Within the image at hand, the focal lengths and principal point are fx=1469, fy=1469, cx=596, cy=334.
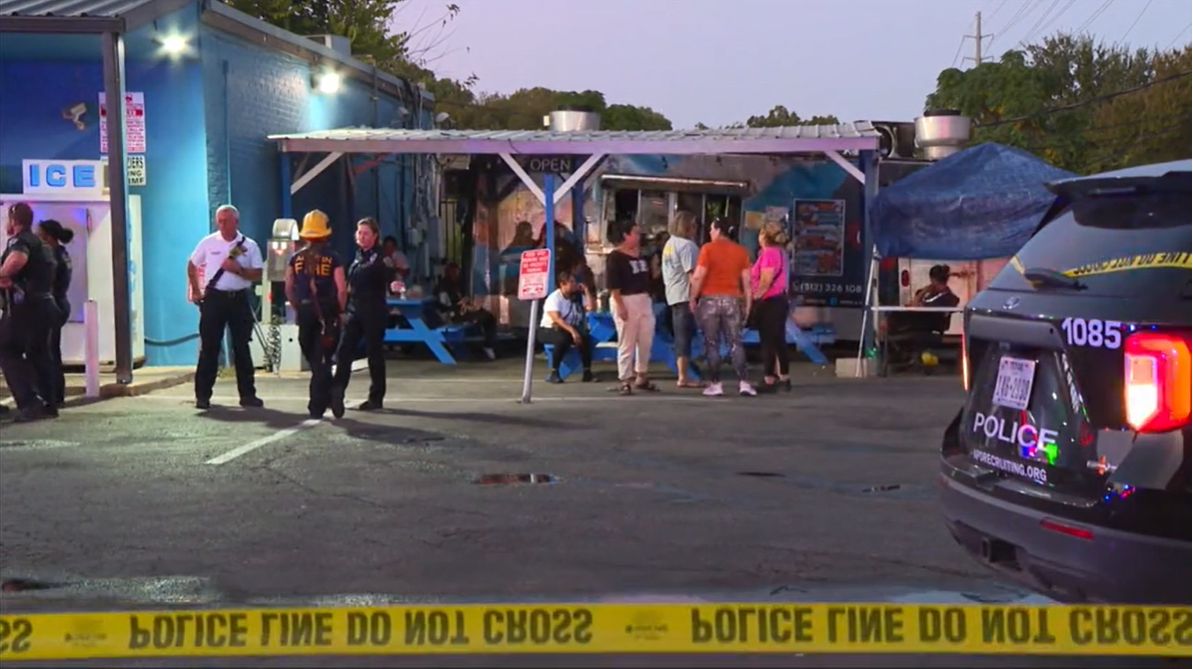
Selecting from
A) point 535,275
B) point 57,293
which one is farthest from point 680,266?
point 57,293

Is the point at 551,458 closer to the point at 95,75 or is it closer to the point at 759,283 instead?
the point at 759,283

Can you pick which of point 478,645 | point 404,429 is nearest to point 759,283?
point 404,429

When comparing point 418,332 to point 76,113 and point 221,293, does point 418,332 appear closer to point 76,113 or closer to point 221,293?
point 76,113

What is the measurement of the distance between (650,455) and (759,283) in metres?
4.57

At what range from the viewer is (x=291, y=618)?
489 cm

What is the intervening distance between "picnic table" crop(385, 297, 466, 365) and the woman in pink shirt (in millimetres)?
5160

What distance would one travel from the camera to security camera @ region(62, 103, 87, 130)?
1706cm

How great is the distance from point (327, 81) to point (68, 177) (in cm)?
574

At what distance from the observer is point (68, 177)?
1598 cm

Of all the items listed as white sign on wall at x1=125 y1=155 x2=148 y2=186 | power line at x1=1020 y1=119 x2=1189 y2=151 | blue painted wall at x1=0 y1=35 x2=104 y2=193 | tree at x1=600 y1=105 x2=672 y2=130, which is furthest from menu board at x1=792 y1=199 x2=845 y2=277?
tree at x1=600 y1=105 x2=672 y2=130

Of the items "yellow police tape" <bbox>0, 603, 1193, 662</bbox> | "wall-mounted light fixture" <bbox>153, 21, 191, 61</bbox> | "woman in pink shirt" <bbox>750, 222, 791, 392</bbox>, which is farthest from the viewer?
"wall-mounted light fixture" <bbox>153, 21, 191, 61</bbox>

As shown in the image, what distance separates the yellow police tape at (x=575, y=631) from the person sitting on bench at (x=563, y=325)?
1076cm

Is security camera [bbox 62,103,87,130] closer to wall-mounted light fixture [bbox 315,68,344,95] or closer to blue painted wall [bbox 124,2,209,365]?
blue painted wall [bbox 124,2,209,365]

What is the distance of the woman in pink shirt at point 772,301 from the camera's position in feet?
47.7
